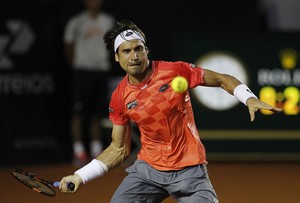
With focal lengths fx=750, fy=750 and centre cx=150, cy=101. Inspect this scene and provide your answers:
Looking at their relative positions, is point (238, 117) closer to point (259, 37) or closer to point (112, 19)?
point (259, 37)

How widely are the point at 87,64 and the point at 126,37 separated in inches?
189

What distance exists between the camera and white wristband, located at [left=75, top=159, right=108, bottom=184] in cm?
517

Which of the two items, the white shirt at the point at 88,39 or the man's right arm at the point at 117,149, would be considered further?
the white shirt at the point at 88,39

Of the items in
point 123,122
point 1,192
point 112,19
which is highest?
point 112,19

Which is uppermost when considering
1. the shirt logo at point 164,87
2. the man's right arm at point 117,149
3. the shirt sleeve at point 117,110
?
the shirt logo at point 164,87

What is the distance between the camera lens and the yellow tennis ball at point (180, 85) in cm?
507

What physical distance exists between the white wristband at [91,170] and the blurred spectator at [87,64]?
15.2 ft

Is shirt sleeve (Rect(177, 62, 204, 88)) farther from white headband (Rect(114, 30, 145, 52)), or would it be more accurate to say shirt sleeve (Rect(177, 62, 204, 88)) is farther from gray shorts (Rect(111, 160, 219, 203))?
gray shorts (Rect(111, 160, 219, 203))


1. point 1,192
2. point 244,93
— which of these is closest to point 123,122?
point 244,93

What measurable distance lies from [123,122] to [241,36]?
17.2 feet

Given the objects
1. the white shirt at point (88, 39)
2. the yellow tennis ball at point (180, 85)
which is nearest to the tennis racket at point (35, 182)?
the yellow tennis ball at point (180, 85)

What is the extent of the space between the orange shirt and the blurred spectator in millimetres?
4736

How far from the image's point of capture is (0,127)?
985cm

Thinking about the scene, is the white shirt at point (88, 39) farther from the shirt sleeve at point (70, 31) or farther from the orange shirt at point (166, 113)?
the orange shirt at point (166, 113)
